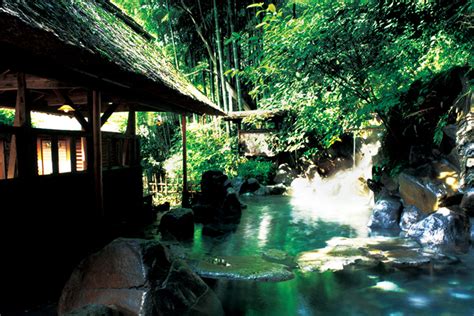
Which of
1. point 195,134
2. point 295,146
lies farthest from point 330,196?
point 195,134

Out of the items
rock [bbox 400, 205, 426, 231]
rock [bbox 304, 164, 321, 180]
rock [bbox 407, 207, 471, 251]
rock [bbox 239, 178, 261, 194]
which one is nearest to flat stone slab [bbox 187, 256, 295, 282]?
rock [bbox 407, 207, 471, 251]

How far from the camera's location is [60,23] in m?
3.85

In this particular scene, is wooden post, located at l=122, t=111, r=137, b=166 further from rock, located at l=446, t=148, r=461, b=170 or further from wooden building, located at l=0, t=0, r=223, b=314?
rock, located at l=446, t=148, r=461, b=170

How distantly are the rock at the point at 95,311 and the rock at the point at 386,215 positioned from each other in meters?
6.79

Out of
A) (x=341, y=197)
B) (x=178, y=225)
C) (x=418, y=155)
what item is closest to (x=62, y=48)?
(x=178, y=225)

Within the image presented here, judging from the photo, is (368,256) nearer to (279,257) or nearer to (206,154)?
(279,257)

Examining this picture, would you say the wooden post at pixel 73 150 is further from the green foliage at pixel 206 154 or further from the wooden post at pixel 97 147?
the green foliage at pixel 206 154

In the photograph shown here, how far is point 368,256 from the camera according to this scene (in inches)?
232

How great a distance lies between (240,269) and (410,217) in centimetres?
501

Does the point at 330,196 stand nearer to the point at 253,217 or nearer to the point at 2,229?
the point at 253,217

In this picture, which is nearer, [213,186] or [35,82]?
[35,82]

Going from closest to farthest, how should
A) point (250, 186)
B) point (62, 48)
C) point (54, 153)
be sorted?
point (62, 48)
point (54, 153)
point (250, 186)

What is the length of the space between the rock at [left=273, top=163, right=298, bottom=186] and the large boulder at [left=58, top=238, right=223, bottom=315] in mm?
12759

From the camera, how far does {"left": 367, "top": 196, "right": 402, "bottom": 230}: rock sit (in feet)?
27.0
